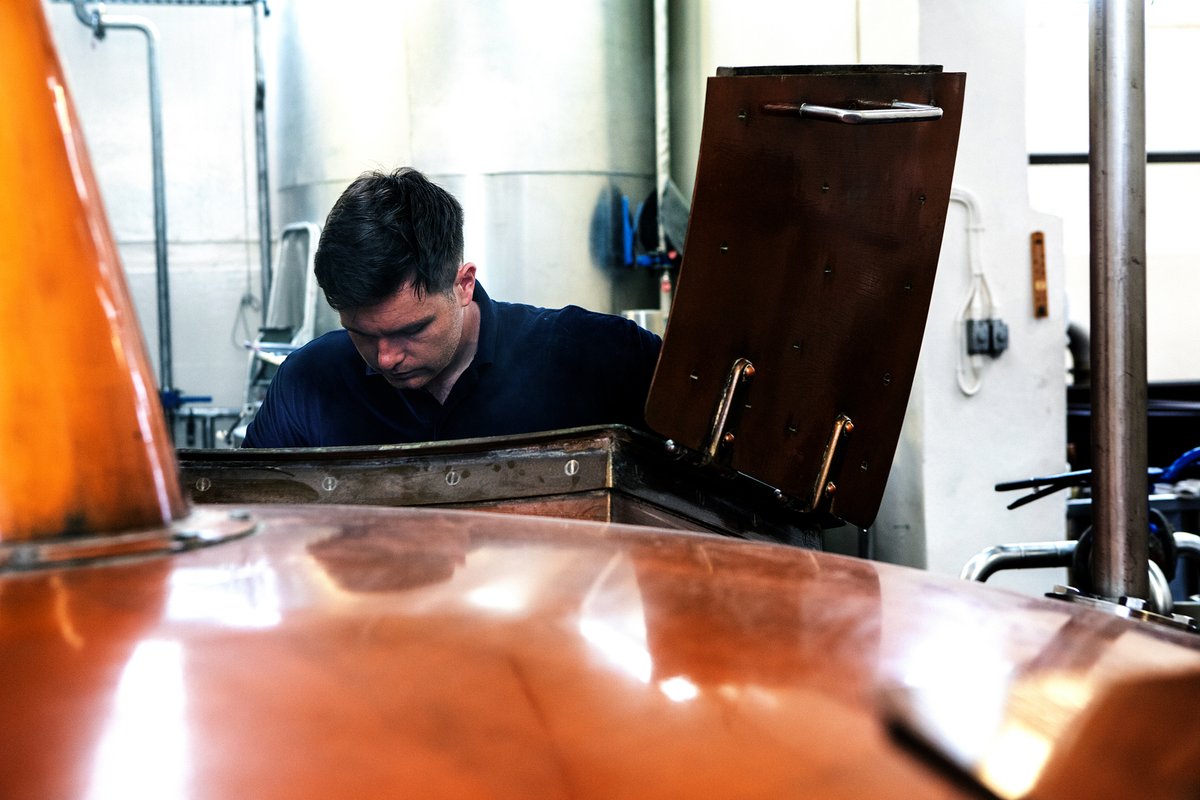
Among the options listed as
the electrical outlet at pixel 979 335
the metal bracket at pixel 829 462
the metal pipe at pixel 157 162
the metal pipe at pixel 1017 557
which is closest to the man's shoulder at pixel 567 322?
the metal bracket at pixel 829 462

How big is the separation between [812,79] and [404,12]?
296 cm

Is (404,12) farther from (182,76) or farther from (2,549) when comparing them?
(2,549)

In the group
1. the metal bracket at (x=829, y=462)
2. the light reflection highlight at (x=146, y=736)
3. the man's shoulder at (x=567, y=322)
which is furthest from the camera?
the man's shoulder at (x=567, y=322)

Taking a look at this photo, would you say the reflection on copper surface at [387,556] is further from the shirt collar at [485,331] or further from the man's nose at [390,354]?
the shirt collar at [485,331]

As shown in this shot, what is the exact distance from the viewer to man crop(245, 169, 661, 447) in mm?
1874

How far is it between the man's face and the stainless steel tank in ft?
6.38

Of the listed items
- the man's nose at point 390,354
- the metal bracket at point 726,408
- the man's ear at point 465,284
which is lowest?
the metal bracket at point 726,408

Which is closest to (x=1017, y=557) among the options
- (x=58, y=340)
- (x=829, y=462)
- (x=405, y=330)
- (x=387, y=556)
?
(x=829, y=462)

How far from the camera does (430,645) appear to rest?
358mm

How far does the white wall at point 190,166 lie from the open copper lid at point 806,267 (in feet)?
16.1

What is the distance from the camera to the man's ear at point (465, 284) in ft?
6.68

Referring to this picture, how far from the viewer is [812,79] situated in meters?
1.25

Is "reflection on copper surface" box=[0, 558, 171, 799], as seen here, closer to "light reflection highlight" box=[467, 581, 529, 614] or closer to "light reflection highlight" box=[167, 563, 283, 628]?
"light reflection highlight" box=[167, 563, 283, 628]

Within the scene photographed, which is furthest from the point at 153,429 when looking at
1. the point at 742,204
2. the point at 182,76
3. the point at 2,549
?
the point at 182,76
